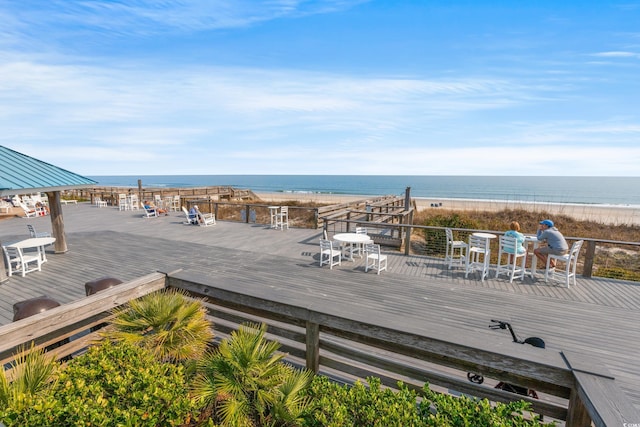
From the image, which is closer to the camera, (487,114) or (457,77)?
(457,77)

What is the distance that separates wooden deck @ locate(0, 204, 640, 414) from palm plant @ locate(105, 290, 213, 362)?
0.49m

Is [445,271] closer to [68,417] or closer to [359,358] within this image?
[359,358]

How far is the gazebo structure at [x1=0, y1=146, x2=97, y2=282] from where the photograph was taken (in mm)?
5637

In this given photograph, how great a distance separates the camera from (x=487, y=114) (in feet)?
80.8

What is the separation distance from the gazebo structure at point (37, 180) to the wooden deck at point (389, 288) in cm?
99

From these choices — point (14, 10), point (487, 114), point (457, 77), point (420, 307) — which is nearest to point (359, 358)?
point (420, 307)

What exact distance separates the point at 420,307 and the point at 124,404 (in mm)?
4035

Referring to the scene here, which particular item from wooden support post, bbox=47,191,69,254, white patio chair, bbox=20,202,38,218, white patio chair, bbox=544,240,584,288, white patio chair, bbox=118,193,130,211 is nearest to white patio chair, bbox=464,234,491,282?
white patio chair, bbox=544,240,584,288

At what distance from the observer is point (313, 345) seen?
2.25 m

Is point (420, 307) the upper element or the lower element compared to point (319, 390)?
lower

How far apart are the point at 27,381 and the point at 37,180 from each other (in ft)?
21.4

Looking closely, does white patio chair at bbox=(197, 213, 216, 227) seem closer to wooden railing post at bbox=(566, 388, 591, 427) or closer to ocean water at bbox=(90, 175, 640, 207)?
wooden railing post at bbox=(566, 388, 591, 427)

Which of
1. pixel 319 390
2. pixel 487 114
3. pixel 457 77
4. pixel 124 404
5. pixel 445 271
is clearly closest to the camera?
pixel 124 404

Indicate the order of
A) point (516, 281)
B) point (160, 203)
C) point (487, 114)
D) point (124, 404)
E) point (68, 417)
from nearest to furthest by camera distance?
1. point (68, 417)
2. point (124, 404)
3. point (516, 281)
4. point (160, 203)
5. point (487, 114)
